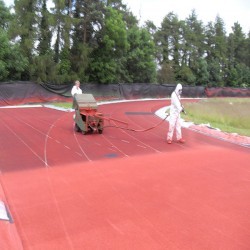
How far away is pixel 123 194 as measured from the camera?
6051mm

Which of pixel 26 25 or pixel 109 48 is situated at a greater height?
pixel 26 25

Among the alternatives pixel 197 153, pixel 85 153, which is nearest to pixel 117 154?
pixel 85 153

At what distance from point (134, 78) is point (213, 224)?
35926mm

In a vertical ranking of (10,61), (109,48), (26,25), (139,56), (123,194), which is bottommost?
(123,194)

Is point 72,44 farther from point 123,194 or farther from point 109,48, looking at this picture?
point 123,194

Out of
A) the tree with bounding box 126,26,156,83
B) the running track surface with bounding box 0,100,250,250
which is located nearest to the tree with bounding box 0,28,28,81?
the tree with bounding box 126,26,156,83

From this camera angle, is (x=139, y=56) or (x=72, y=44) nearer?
(x=72, y=44)

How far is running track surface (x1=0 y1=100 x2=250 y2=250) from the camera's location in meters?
4.45

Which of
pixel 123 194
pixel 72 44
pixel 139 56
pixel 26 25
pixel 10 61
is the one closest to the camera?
pixel 123 194

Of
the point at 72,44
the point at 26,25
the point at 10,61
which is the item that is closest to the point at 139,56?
the point at 72,44

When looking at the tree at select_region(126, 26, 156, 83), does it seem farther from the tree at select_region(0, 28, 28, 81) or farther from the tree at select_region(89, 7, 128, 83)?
the tree at select_region(0, 28, 28, 81)

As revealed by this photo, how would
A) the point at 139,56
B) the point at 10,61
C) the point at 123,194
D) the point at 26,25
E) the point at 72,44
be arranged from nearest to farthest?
the point at 123,194
the point at 10,61
the point at 26,25
the point at 72,44
the point at 139,56

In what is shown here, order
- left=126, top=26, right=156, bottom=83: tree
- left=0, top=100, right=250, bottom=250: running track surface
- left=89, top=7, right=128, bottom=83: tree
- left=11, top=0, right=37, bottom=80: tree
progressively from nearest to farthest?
left=0, top=100, right=250, bottom=250: running track surface
left=11, top=0, right=37, bottom=80: tree
left=89, top=7, right=128, bottom=83: tree
left=126, top=26, right=156, bottom=83: tree

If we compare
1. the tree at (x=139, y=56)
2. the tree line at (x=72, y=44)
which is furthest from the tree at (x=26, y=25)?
the tree at (x=139, y=56)
